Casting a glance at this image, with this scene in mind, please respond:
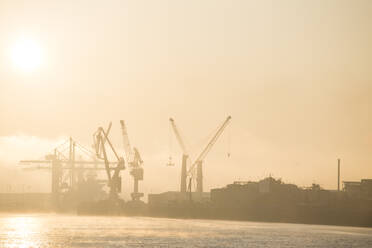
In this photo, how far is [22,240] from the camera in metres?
118

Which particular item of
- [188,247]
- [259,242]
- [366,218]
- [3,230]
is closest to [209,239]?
[259,242]

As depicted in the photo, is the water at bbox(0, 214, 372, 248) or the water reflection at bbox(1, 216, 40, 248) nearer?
the water reflection at bbox(1, 216, 40, 248)

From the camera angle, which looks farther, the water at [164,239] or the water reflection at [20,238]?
the water at [164,239]

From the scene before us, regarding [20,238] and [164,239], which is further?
[20,238]

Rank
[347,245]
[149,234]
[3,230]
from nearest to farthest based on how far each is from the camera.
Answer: [347,245] < [149,234] < [3,230]

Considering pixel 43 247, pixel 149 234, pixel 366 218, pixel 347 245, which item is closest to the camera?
pixel 43 247

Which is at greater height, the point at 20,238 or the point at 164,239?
the point at 164,239

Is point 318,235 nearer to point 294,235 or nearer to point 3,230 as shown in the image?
point 294,235

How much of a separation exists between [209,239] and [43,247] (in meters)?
32.2

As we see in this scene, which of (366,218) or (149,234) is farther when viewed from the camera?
(366,218)

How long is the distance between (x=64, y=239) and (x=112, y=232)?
21293 millimetres

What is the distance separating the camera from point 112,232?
139000mm

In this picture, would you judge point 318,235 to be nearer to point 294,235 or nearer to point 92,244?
point 294,235

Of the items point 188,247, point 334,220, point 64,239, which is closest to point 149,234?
point 64,239
